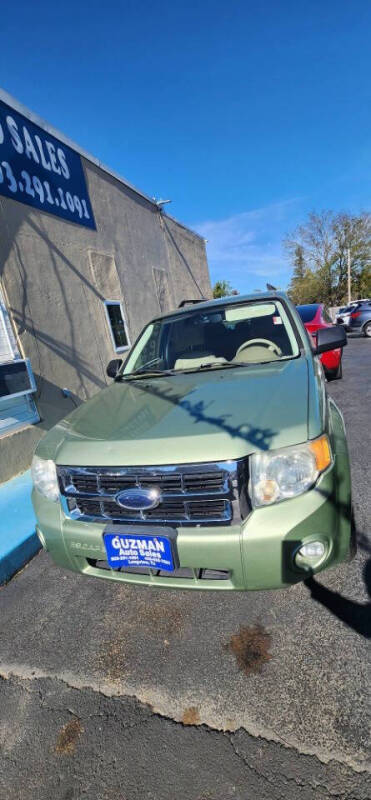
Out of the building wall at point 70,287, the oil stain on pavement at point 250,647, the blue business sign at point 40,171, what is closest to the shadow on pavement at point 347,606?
the oil stain on pavement at point 250,647

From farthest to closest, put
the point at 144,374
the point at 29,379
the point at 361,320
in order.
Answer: the point at 361,320 → the point at 29,379 → the point at 144,374

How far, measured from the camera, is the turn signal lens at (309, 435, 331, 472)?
1.64m

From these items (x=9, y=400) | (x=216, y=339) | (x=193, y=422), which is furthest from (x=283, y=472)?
(x=9, y=400)

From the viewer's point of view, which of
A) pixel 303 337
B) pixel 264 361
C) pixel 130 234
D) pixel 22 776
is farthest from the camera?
pixel 130 234

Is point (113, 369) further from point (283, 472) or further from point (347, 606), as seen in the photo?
point (347, 606)

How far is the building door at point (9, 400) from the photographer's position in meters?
4.43

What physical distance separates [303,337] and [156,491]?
1.76 m

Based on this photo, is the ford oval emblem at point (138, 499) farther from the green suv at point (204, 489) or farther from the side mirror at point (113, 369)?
the side mirror at point (113, 369)

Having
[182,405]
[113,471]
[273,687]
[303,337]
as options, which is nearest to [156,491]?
[113,471]

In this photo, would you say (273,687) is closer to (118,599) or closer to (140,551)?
(140,551)

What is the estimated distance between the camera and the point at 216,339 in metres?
3.27

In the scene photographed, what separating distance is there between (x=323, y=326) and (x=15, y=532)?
6.04 m

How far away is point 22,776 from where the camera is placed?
1.44m

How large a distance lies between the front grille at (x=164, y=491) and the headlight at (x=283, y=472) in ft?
0.34
